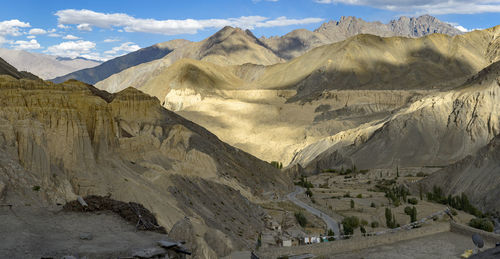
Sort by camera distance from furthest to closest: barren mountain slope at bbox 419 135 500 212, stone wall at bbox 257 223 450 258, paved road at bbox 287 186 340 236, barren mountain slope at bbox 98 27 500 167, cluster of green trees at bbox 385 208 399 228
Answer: barren mountain slope at bbox 98 27 500 167, barren mountain slope at bbox 419 135 500 212, cluster of green trees at bbox 385 208 399 228, paved road at bbox 287 186 340 236, stone wall at bbox 257 223 450 258

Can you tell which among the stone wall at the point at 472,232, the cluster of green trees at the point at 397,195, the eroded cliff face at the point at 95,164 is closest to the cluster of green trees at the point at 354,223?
the eroded cliff face at the point at 95,164

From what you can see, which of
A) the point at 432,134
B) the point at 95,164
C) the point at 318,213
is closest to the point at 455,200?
the point at 318,213

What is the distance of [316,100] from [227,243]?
374 feet

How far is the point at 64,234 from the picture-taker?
15.0 m

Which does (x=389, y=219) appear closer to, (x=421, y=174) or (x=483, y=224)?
(x=483, y=224)

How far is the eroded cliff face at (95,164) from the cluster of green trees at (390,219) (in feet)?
27.3

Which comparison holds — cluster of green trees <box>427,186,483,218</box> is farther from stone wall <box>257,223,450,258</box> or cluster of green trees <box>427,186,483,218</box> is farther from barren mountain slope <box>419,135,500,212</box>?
stone wall <box>257,223,450,258</box>

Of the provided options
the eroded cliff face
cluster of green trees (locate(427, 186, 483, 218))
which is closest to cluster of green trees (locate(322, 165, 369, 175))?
cluster of green trees (locate(427, 186, 483, 218))

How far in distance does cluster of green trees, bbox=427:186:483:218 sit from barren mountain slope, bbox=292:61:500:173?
75.0 feet

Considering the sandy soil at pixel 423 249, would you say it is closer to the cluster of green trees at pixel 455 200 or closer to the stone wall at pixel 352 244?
the stone wall at pixel 352 244

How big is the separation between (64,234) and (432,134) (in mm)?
67755

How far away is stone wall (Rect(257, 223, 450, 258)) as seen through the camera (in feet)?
77.6

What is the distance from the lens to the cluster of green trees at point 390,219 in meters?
36.5

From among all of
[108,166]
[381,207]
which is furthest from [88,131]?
[381,207]
